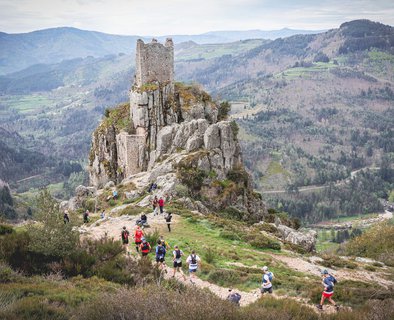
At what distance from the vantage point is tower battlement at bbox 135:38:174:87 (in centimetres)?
6281

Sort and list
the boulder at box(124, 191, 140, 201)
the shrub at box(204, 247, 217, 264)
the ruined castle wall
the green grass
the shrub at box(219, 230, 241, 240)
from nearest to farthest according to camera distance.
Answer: the green grass, the shrub at box(204, 247, 217, 264), the shrub at box(219, 230, 241, 240), the boulder at box(124, 191, 140, 201), the ruined castle wall

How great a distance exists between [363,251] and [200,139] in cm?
2618

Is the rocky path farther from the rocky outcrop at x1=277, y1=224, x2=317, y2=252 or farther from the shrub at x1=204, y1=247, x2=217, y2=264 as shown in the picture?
the rocky outcrop at x1=277, y1=224, x2=317, y2=252

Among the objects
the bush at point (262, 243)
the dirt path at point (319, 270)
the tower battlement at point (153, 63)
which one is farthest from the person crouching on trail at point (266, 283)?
the tower battlement at point (153, 63)

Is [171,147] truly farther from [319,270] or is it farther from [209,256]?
[319,270]

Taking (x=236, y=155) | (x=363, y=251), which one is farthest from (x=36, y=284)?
(x=363, y=251)

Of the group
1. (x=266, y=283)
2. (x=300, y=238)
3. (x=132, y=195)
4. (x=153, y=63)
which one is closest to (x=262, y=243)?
(x=300, y=238)

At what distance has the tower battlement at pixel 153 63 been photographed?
62.8 metres

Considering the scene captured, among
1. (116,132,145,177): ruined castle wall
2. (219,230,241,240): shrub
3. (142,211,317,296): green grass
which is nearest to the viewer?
(142,211,317,296): green grass

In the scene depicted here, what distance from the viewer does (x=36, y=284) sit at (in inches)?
709

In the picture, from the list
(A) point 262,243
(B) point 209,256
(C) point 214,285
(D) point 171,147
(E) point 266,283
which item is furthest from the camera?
(D) point 171,147

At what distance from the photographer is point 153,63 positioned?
63.6 m

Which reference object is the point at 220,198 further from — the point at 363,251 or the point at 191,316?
the point at 191,316

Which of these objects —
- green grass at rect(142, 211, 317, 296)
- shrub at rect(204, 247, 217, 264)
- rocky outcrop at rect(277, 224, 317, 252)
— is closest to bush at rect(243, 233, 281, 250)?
green grass at rect(142, 211, 317, 296)
